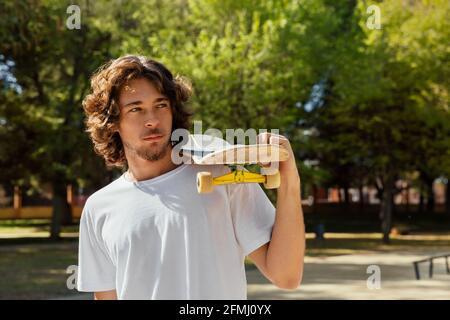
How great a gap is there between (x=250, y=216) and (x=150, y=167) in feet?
1.21

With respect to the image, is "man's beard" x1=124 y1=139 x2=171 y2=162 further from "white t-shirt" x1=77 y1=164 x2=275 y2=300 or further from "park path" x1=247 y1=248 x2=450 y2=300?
"park path" x1=247 y1=248 x2=450 y2=300

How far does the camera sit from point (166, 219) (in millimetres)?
2096

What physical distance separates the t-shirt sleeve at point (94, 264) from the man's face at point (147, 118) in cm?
31

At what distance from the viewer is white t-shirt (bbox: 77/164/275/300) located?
2078 millimetres

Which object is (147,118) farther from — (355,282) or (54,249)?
(54,249)

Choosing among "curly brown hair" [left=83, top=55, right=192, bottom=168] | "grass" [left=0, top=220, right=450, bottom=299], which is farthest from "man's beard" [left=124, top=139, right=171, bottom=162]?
"grass" [left=0, top=220, right=450, bottom=299]

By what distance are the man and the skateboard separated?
4 cm

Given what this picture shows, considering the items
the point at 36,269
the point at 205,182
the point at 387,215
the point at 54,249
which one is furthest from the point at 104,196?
the point at 387,215

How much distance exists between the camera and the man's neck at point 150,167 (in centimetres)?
228
